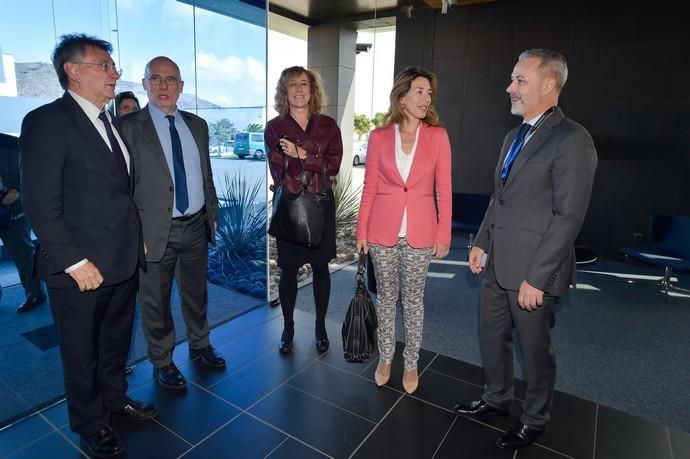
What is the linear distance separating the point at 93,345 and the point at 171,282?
27.1 inches

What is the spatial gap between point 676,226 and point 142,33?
503cm

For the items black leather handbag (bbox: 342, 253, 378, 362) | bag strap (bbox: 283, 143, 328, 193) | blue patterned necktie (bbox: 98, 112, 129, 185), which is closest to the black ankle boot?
black leather handbag (bbox: 342, 253, 378, 362)

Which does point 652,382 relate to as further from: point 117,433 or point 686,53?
point 686,53

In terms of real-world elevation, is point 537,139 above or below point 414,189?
above

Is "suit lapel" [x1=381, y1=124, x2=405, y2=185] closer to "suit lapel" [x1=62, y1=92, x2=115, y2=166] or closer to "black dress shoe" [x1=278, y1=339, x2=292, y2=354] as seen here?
"suit lapel" [x1=62, y1=92, x2=115, y2=166]

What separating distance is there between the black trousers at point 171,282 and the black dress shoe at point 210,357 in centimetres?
4

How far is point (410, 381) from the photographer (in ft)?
8.38

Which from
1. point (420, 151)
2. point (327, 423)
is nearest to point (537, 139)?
point (420, 151)

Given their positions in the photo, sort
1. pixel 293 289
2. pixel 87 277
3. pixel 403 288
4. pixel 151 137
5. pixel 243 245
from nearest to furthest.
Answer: pixel 87 277 < pixel 151 137 < pixel 403 288 < pixel 293 289 < pixel 243 245

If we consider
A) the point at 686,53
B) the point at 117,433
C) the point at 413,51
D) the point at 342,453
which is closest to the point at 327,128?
the point at 342,453

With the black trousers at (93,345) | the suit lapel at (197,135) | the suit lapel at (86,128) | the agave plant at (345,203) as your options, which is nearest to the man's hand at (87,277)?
the black trousers at (93,345)

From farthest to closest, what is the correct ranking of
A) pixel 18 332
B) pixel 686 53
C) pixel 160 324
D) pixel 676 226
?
pixel 686 53, pixel 676 226, pixel 160 324, pixel 18 332

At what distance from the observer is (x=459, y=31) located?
614 centimetres

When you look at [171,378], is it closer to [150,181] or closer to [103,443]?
[103,443]
